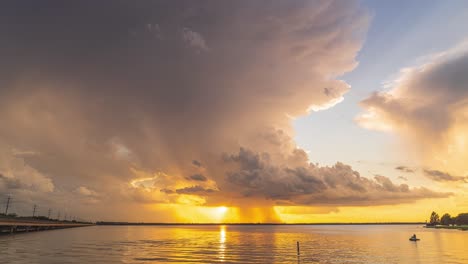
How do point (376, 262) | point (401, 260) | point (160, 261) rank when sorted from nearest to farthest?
point (160, 261) < point (376, 262) < point (401, 260)

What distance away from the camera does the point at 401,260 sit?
63250 millimetres

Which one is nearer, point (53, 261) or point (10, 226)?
point (53, 261)

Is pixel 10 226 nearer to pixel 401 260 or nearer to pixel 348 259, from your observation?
pixel 348 259

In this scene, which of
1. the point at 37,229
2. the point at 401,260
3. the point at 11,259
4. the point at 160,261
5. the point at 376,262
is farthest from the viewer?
the point at 37,229

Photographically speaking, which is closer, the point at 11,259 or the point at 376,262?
the point at 11,259

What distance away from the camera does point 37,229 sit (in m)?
168

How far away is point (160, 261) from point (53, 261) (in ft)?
54.9

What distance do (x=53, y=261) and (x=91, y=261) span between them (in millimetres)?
5612

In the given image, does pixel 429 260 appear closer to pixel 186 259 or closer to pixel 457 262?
pixel 457 262

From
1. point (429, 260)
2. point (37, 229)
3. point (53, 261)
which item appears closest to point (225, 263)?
point (53, 261)

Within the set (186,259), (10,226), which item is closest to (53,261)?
(186,259)

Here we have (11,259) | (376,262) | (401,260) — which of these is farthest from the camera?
(401,260)

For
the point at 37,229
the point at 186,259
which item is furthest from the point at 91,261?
the point at 37,229

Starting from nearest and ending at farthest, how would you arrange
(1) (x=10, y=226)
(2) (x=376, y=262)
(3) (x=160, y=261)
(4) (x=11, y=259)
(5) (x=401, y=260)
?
(4) (x=11, y=259) → (3) (x=160, y=261) → (2) (x=376, y=262) → (5) (x=401, y=260) → (1) (x=10, y=226)
